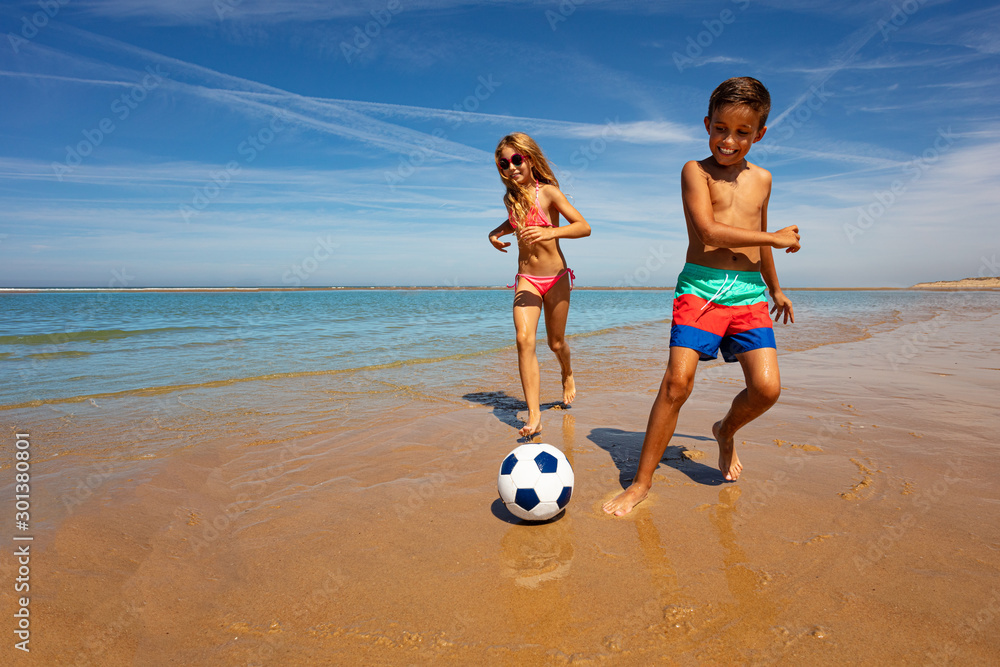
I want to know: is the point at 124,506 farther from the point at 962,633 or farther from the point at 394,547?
the point at 962,633

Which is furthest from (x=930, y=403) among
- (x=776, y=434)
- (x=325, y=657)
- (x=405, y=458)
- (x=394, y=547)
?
(x=325, y=657)

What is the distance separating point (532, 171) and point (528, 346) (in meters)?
Result: 1.47

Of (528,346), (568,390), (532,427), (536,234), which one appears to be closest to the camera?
(536,234)

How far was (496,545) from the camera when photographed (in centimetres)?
247

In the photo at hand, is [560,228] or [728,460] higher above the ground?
[560,228]

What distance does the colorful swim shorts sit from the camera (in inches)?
112

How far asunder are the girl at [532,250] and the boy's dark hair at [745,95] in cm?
153

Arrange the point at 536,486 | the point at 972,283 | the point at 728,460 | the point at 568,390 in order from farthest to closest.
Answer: the point at 972,283
the point at 568,390
the point at 728,460
the point at 536,486

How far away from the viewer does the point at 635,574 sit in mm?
2180

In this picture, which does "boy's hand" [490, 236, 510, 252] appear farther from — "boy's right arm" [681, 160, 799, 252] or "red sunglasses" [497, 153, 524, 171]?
"boy's right arm" [681, 160, 799, 252]

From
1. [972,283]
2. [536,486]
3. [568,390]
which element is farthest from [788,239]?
[972,283]

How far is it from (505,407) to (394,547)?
304cm

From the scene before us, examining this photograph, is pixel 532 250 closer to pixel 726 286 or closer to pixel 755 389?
pixel 726 286

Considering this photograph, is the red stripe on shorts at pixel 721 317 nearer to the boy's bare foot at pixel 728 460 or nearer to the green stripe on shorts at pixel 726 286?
the green stripe on shorts at pixel 726 286
